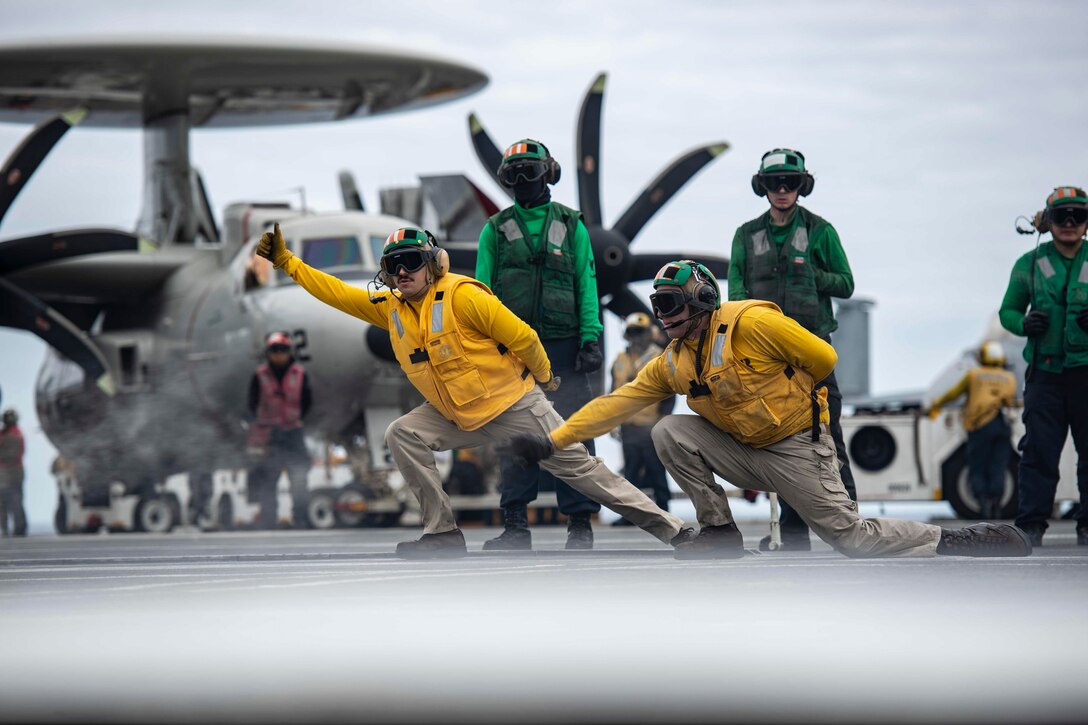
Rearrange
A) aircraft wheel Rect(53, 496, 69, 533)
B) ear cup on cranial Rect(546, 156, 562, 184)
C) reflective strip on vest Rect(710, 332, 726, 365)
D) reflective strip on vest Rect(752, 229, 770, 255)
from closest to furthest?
reflective strip on vest Rect(710, 332, 726, 365) < reflective strip on vest Rect(752, 229, 770, 255) < ear cup on cranial Rect(546, 156, 562, 184) < aircraft wheel Rect(53, 496, 69, 533)

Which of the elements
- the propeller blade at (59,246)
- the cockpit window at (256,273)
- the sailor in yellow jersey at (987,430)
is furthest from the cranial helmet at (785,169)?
the propeller blade at (59,246)

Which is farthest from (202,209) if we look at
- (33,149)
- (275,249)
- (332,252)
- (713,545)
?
(713,545)

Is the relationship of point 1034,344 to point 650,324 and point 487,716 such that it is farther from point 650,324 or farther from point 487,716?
point 650,324

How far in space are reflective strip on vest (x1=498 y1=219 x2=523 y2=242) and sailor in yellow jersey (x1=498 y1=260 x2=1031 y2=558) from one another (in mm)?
1970

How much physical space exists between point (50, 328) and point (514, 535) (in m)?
11.6

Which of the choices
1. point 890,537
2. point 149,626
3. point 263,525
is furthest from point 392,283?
point 263,525

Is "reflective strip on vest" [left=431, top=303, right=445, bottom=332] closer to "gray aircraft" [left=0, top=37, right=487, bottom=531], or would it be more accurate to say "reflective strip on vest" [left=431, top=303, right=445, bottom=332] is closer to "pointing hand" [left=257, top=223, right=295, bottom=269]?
"pointing hand" [left=257, top=223, right=295, bottom=269]

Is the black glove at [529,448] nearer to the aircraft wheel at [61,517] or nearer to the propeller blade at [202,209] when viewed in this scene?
the propeller blade at [202,209]

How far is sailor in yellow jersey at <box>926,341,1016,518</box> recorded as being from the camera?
625 inches

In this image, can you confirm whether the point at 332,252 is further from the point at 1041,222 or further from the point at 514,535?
the point at 1041,222

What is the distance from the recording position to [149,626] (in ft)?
14.0

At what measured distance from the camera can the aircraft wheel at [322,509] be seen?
1884 centimetres

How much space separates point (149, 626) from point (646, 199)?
42.5 feet

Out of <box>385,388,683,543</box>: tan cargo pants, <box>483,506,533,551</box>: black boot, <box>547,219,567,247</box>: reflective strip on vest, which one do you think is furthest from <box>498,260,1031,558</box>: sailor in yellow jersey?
<box>547,219,567,247</box>: reflective strip on vest
